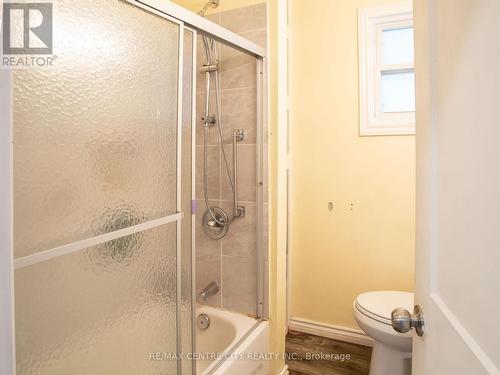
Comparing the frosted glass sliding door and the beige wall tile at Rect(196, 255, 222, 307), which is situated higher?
the frosted glass sliding door

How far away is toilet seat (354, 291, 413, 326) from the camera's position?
1.61m

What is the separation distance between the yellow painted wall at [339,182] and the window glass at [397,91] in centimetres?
19

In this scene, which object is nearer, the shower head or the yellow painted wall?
the shower head

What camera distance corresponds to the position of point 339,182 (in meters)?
2.20

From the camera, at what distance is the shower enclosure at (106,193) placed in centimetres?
75

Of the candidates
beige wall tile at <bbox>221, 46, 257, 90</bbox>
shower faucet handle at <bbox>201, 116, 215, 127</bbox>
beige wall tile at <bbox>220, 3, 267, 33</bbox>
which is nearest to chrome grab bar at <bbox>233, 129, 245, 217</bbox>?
shower faucet handle at <bbox>201, 116, 215, 127</bbox>

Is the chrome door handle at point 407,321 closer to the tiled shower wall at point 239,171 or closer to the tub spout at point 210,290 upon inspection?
the tiled shower wall at point 239,171

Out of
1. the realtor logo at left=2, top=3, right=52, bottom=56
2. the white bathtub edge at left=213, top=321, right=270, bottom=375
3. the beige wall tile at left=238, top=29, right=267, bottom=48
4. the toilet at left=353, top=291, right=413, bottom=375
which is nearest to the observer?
the realtor logo at left=2, top=3, right=52, bottom=56

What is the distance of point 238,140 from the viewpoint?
174cm

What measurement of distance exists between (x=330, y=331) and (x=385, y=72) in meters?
1.82

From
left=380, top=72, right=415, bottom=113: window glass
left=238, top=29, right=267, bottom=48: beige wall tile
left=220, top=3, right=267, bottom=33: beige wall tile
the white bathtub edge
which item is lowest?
the white bathtub edge

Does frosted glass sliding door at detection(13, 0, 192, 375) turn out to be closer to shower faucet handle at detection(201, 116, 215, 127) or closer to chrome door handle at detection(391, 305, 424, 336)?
shower faucet handle at detection(201, 116, 215, 127)

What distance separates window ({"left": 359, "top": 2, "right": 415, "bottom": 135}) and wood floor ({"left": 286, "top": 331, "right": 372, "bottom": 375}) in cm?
145

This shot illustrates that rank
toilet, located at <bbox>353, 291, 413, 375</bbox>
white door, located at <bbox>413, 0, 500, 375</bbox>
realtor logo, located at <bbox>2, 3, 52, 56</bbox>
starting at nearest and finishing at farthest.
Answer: white door, located at <bbox>413, 0, 500, 375</bbox> < realtor logo, located at <bbox>2, 3, 52, 56</bbox> < toilet, located at <bbox>353, 291, 413, 375</bbox>
